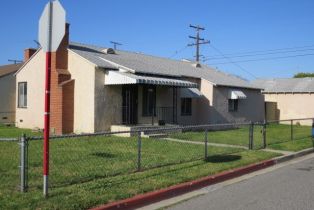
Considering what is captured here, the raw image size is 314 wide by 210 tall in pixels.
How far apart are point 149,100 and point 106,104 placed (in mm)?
2885

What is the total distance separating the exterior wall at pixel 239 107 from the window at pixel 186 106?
1.38m

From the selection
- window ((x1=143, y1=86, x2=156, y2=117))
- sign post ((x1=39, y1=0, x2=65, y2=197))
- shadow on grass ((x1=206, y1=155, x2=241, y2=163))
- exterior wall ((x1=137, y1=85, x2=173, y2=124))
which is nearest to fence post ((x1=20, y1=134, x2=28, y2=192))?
sign post ((x1=39, y1=0, x2=65, y2=197))

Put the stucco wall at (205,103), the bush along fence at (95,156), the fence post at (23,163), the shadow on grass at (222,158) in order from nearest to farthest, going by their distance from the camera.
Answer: the fence post at (23,163) → the bush along fence at (95,156) → the shadow on grass at (222,158) → the stucco wall at (205,103)

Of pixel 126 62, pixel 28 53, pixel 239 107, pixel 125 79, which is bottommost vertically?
pixel 239 107

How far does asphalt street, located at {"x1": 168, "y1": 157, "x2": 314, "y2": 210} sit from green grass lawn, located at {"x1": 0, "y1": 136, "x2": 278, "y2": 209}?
863mm

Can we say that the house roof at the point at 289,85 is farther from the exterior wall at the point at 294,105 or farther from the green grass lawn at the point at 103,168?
the green grass lawn at the point at 103,168

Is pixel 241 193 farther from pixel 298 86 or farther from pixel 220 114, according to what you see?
pixel 298 86

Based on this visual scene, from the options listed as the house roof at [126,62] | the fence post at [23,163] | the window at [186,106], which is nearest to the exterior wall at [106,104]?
the house roof at [126,62]

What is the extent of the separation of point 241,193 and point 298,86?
31.2 metres

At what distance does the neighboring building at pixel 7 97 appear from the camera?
89.3 ft

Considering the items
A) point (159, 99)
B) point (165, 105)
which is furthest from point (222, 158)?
point (165, 105)

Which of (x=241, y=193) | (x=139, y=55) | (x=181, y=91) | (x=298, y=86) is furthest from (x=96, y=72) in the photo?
(x=298, y=86)

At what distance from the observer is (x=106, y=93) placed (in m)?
20.3

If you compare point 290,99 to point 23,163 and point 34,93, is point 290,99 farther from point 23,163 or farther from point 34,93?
point 23,163
